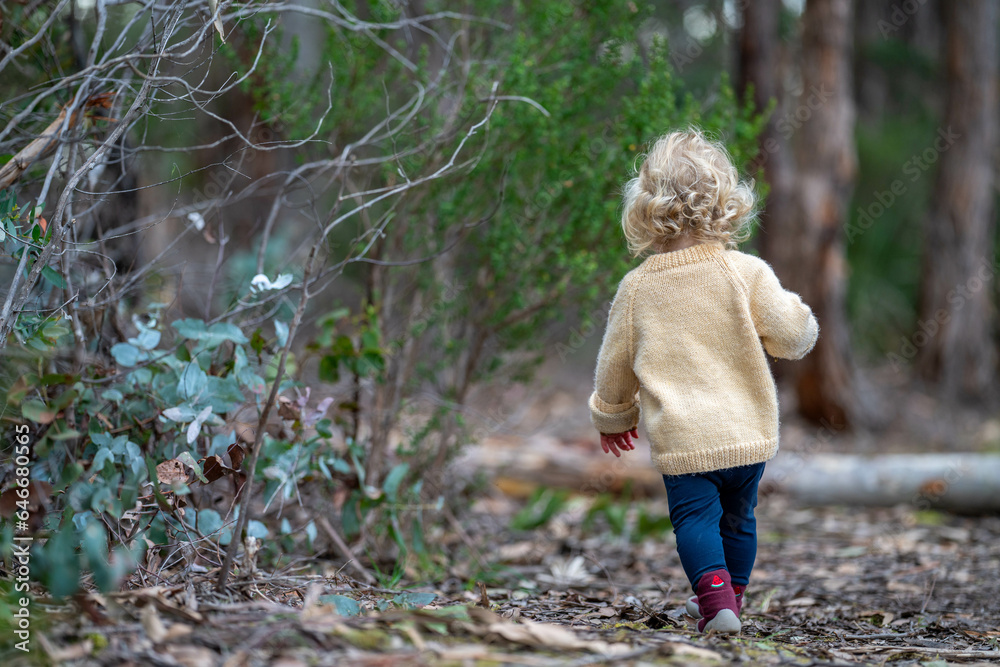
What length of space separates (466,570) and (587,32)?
2.30 metres

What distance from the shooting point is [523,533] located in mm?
4316

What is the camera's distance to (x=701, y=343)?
2.36m

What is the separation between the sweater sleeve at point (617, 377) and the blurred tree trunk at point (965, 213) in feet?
21.2

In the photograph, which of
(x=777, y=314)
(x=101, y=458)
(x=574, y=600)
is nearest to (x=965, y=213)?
(x=777, y=314)

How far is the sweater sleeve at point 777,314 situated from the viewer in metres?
2.33

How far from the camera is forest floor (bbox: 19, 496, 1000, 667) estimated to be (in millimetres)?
1628

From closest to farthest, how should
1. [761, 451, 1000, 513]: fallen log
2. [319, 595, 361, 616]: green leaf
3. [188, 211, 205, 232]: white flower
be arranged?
1. [319, 595, 361, 616]: green leaf
2. [188, 211, 205, 232]: white flower
3. [761, 451, 1000, 513]: fallen log

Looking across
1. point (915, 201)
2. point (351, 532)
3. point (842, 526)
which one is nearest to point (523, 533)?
point (351, 532)

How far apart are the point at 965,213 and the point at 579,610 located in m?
7.01

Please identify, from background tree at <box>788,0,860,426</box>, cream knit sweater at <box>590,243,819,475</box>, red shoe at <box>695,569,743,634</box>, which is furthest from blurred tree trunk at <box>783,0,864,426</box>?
red shoe at <box>695,569,743,634</box>

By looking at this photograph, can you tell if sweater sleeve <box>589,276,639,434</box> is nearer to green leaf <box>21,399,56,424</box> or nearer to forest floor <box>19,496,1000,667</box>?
forest floor <box>19,496,1000,667</box>

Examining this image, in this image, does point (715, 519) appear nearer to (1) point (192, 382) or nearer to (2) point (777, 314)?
(2) point (777, 314)

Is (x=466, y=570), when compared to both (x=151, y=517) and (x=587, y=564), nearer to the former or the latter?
(x=587, y=564)

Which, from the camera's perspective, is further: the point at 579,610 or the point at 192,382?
the point at 579,610
